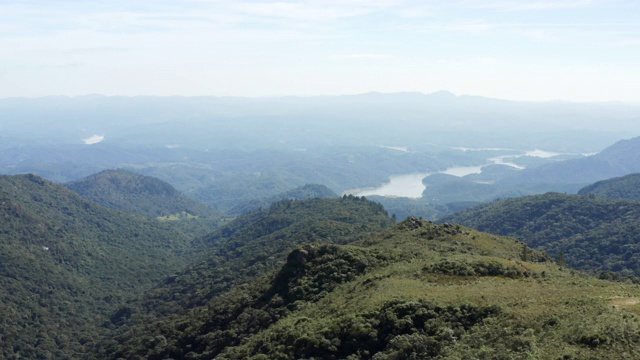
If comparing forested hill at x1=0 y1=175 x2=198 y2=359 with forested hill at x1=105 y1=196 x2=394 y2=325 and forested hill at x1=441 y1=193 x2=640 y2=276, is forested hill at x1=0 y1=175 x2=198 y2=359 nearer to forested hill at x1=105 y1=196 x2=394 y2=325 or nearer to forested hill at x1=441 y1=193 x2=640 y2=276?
forested hill at x1=105 y1=196 x2=394 y2=325

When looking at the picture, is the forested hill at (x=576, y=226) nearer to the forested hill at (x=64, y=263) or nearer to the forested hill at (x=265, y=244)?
the forested hill at (x=265, y=244)

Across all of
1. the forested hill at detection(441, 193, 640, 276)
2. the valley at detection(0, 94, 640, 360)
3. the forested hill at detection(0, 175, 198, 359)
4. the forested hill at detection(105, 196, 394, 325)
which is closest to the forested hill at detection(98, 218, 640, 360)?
the valley at detection(0, 94, 640, 360)

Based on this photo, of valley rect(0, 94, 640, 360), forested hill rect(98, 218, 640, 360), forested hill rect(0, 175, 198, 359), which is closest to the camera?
forested hill rect(98, 218, 640, 360)

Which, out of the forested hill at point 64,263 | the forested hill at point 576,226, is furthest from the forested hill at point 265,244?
the forested hill at point 576,226

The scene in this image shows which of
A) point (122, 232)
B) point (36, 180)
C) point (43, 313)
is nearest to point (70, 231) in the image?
point (122, 232)

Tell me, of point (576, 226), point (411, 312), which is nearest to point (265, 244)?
point (576, 226)

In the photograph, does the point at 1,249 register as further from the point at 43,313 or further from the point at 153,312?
the point at 153,312

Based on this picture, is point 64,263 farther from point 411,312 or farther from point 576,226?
point 576,226
